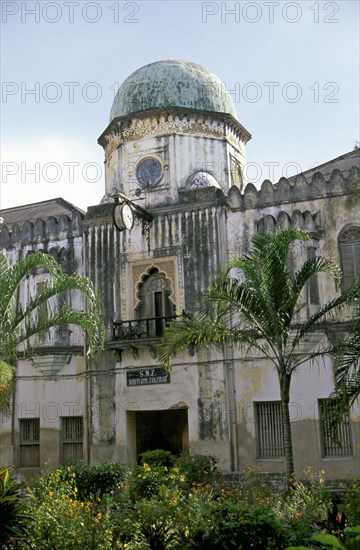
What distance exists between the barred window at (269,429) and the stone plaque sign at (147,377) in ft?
8.79

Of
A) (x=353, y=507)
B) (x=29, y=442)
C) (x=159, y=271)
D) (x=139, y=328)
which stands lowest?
(x=353, y=507)

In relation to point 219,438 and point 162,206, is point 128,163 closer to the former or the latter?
point 162,206

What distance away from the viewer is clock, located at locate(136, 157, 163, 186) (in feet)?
71.7

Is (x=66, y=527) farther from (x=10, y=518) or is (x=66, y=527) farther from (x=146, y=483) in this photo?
(x=146, y=483)

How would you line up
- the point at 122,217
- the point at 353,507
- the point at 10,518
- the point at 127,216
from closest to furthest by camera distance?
the point at 10,518, the point at 353,507, the point at 122,217, the point at 127,216

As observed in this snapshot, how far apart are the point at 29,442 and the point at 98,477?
6.85 meters

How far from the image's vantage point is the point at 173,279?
20.7 m

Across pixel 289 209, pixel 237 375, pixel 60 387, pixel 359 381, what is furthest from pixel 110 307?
pixel 359 381

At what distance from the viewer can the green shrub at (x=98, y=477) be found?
15.5m

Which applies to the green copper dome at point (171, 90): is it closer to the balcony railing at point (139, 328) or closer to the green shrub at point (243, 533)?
the balcony railing at point (139, 328)

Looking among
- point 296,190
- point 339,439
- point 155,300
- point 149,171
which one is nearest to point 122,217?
point 155,300

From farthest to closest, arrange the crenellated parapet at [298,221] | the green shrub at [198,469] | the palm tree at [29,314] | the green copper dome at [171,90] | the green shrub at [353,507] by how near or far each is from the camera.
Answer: the green copper dome at [171,90], the crenellated parapet at [298,221], the green shrub at [198,469], the palm tree at [29,314], the green shrub at [353,507]

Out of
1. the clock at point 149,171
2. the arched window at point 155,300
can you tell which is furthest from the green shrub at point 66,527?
the clock at point 149,171

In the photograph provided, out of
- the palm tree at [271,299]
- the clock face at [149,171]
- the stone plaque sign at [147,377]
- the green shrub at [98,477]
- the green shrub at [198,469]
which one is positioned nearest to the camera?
the palm tree at [271,299]
